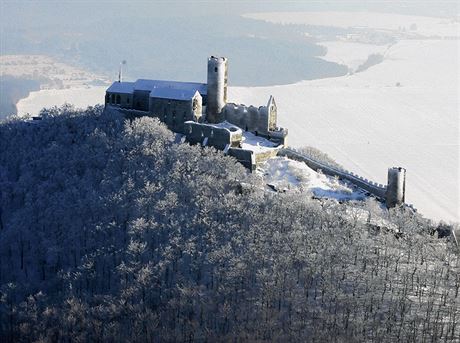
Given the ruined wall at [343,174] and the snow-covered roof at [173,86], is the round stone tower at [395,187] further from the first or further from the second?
the snow-covered roof at [173,86]

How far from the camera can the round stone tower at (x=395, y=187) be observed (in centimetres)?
6475

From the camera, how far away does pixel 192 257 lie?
5488 centimetres

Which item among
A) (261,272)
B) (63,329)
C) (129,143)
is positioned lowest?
(63,329)

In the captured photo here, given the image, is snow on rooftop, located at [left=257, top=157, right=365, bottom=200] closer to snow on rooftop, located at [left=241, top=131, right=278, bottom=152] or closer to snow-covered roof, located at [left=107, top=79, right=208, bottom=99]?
snow on rooftop, located at [left=241, top=131, right=278, bottom=152]

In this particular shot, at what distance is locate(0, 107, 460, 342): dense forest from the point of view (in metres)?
49.1

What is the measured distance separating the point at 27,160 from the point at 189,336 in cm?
3065

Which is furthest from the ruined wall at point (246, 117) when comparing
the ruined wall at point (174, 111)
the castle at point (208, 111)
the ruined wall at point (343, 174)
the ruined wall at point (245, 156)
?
the ruined wall at point (245, 156)

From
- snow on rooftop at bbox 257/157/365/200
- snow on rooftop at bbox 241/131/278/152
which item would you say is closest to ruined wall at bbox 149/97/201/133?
snow on rooftop at bbox 241/131/278/152

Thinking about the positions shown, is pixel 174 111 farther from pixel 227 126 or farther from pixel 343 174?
pixel 343 174

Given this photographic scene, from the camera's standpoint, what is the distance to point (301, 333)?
47.5 m

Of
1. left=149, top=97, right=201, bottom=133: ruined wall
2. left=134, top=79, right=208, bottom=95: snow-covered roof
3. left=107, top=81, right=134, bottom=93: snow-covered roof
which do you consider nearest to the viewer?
left=149, top=97, right=201, bottom=133: ruined wall

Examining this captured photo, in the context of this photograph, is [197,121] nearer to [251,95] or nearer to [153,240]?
[153,240]

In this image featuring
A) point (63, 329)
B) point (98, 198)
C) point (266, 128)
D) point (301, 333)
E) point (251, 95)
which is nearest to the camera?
point (301, 333)

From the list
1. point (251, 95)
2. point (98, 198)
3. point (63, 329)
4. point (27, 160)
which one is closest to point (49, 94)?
point (251, 95)
